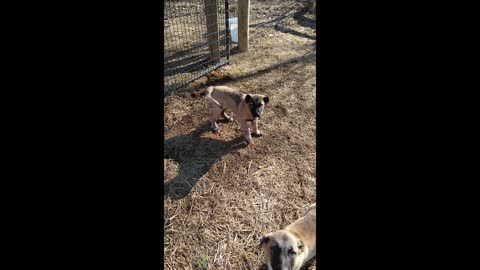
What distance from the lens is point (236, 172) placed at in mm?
4312

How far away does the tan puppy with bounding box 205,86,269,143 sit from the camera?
447 centimetres

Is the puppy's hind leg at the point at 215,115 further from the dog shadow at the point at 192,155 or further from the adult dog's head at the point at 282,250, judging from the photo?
the adult dog's head at the point at 282,250

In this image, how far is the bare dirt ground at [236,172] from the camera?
340cm

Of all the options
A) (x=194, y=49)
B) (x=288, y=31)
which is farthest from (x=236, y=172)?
(x=288, y=31)

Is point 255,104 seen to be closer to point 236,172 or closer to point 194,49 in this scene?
point 236,172

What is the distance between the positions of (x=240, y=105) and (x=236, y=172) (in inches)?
38.6

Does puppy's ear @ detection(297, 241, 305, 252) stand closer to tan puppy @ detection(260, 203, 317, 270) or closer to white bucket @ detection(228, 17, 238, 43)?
tan puppy @ detection(260, 203, 317, 270)

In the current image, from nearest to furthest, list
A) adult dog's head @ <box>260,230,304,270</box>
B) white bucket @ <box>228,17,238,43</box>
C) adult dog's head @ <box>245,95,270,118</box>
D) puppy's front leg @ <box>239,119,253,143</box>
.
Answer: adult dog's head @ <box>260,230,304,270</box> → adult dog's head @ <box>245,95,270,118</box> → puppy's front leg @ <box>239,119,253,143</box> → white bucket @ <box>228,17,238,43</box>

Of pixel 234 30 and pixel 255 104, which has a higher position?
pixel 234 30

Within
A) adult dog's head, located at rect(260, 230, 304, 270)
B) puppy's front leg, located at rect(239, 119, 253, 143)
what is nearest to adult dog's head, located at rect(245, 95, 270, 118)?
puppy's front leg, located at rect(239, 119, 253, 143)

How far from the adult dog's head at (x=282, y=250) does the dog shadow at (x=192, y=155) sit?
1.34 m

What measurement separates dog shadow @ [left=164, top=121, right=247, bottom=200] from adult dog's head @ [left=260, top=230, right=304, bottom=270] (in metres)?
1.34
